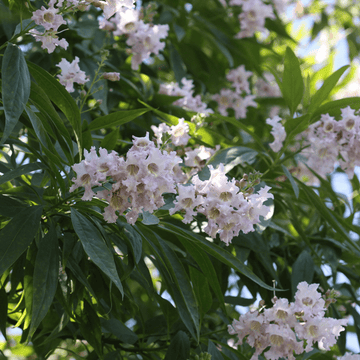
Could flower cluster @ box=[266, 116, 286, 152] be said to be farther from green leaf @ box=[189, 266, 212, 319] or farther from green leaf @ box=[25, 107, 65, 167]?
green leaf @ box=[25, 107, 65, 167]

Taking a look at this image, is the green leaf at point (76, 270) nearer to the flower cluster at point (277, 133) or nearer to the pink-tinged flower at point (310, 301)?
the pink-tinged flower at point (310, 301)

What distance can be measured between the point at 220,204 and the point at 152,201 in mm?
165

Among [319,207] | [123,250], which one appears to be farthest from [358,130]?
[123,250]

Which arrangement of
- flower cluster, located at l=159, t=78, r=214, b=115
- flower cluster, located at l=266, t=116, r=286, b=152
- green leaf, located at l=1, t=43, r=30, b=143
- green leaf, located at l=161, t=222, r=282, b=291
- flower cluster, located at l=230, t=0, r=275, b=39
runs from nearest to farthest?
green leaf, located at l=1, t=43, r=30, b=143 → green leaf, located at l=161, t=222, r=282, b=291 → flower cluster, located at l=266, t=116, r=286, b=152 → flower cluster, located at l=159, t=78, r=214, b=115 → flower cluster, located at l=230, t=0, r=275, b=39

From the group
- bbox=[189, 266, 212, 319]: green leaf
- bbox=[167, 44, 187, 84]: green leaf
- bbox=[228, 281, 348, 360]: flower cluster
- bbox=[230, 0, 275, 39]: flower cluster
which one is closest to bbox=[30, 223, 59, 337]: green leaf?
bbox=[189, 266, 212, 319]: green leaf

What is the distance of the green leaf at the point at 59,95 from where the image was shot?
3.42 feet

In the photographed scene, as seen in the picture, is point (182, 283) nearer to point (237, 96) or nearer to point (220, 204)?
point (220, 204)

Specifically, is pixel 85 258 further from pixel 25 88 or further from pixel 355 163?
pixel 355 163

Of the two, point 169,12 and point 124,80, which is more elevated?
point 169,12

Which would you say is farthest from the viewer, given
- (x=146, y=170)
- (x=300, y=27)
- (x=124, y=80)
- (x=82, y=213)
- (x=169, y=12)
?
(x=300, y=27)

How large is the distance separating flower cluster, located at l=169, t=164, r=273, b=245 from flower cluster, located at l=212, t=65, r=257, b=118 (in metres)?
1.26

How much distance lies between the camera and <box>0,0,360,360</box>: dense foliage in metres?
0.90

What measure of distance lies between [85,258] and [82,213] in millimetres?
179

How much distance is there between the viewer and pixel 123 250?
1.16 metres
